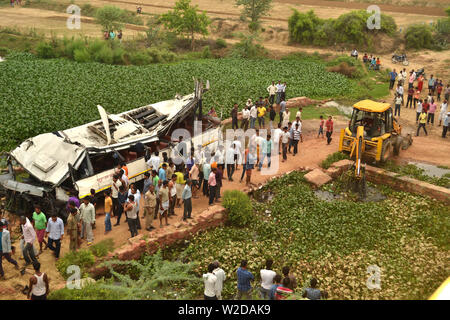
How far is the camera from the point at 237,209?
12.6 meters

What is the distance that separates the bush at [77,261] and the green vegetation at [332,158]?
8.97m

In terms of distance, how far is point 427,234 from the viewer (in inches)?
476

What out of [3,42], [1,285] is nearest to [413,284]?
[1,285]

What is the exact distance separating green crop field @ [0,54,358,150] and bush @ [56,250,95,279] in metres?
9.19

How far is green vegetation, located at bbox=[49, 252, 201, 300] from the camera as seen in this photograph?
A: 839 centimetres

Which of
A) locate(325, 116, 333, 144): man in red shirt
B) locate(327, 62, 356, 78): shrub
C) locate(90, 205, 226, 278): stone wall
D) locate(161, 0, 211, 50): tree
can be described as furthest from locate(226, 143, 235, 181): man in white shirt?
locate(161, 0, 211, 50): tree

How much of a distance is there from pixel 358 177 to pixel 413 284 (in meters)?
4.91

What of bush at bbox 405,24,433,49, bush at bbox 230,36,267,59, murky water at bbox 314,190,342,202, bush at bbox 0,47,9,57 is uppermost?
bush at bbox 405,24,433,49

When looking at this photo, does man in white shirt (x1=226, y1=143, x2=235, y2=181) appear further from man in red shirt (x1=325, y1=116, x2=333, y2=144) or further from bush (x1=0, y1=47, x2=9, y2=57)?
bush (x1=0, y1=47, x2=9, y2=57)

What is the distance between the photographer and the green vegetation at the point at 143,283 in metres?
8.39

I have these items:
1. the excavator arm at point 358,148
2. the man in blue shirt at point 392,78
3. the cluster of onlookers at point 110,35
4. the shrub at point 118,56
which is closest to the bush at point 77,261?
the excavator arm at point 358,148

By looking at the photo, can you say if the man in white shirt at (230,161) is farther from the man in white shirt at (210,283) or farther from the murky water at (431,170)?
the murky water at (431,170)

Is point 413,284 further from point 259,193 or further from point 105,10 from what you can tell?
point 105,10

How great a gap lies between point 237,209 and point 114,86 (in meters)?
15.3
